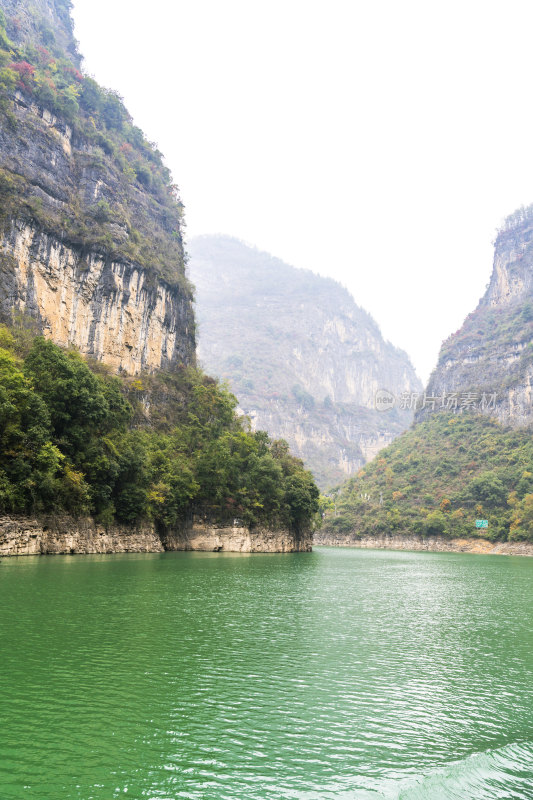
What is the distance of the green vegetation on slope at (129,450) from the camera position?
30344 millimetres

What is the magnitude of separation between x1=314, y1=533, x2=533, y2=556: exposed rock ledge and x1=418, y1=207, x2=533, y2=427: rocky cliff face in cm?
3121

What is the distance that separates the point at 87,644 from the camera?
12211 millimetres

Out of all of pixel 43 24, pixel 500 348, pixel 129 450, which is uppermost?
pixel 43 24

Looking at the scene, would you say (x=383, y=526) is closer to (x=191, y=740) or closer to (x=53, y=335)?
(x=53, y=335)

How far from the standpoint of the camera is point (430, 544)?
92250mm

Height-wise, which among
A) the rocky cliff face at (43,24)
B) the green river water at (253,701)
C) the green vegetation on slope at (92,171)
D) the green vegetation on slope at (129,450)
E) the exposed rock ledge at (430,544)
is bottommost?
the exposed rock ledge at (430,544)

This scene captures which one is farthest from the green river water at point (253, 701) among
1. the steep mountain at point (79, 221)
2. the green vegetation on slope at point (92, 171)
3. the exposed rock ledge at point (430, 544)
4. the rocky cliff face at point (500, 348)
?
the rocky cliff face at point (500, 348)

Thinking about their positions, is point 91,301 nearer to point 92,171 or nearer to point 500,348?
point 92,171

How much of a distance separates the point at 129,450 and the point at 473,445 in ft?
267

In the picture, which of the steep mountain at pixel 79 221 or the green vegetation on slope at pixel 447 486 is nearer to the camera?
the steep mountain at pixel 79 221

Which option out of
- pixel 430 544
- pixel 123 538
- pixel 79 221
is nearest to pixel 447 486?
pixel 430 544

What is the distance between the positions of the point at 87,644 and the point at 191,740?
5.39 m

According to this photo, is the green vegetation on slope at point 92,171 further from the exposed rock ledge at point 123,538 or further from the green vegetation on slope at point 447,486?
the green vegetation on slope at point 447,486

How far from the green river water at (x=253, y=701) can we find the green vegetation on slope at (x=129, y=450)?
499 inches
